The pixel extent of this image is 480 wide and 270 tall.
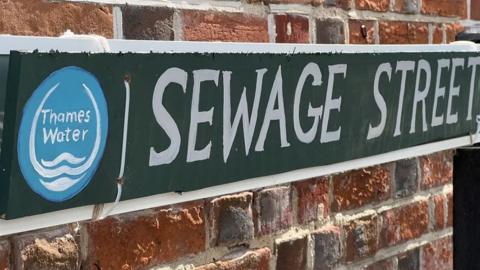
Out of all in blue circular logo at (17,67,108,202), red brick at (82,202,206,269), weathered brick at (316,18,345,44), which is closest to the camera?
blue circular logo at (17,67,108,202)

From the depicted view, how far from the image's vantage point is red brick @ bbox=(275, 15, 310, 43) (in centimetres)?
133

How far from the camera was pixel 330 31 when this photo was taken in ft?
4.75

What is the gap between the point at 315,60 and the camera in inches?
47.2

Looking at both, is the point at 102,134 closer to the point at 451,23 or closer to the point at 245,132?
the point at 245,132

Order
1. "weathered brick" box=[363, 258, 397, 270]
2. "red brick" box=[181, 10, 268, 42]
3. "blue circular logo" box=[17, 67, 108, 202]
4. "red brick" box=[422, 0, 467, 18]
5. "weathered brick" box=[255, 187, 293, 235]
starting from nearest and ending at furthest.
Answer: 1. "blue circular logo" box=[17, 67, 108, 202]
2. "red brick" box=[181, 10, 268, 42]
3. "weathered brick" box=[255, 187, 293, 235]
4. "weathered brick" box=[363, 258, 397, 270]
5. "red brick" box=[422, 0, 467, 18]

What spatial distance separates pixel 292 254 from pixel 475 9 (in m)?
0.85

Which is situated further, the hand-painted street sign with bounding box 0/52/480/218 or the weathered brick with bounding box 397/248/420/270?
the weathered brick with bounding box 397/248/420/270

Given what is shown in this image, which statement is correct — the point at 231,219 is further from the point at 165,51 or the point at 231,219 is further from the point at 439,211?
the point at 439,211

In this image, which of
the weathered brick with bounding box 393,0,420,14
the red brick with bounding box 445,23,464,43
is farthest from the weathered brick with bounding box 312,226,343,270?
the red brick with bounding box 445,23,464,43

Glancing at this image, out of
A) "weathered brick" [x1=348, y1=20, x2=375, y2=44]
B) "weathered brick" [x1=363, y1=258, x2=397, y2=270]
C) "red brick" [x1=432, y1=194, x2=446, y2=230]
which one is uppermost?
"weathered brick" [x1=348, y1=20, x2=375, y2=44]

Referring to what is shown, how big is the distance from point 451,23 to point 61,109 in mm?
1173

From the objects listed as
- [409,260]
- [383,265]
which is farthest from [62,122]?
[409,260]

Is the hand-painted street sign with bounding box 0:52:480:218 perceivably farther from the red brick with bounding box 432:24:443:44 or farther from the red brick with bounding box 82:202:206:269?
the red brick with bounding box 432:24:443:44

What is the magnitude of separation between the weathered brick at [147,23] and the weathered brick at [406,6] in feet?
2.00
